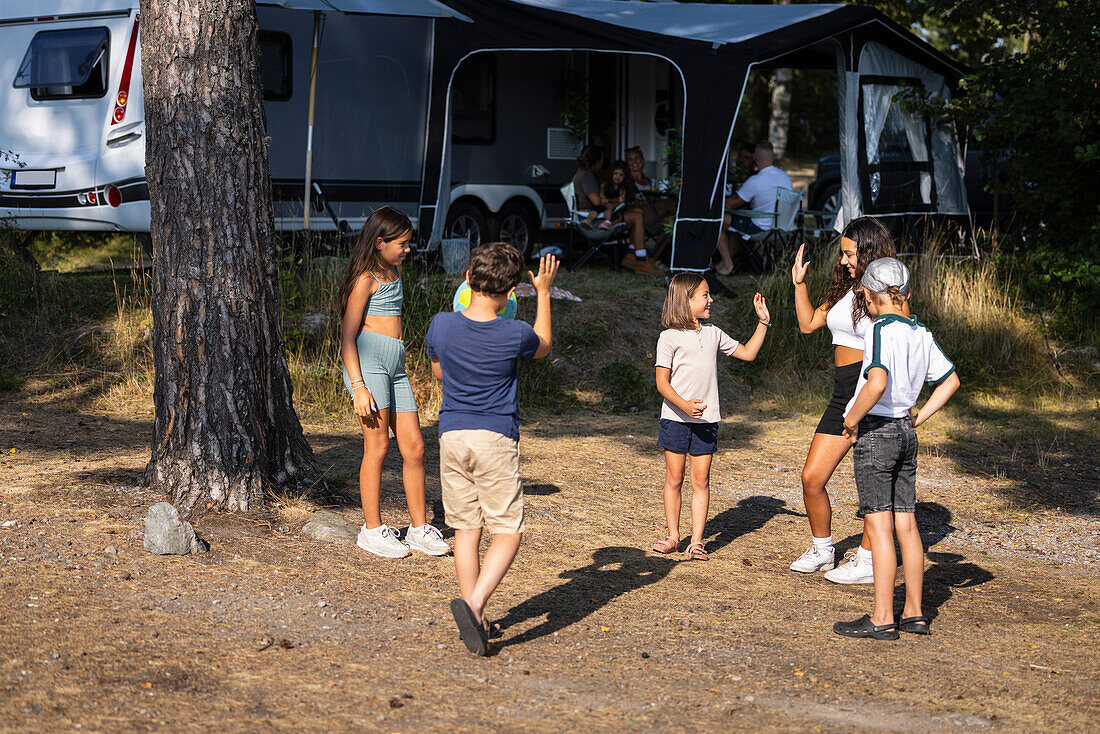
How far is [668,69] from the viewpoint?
14.5m

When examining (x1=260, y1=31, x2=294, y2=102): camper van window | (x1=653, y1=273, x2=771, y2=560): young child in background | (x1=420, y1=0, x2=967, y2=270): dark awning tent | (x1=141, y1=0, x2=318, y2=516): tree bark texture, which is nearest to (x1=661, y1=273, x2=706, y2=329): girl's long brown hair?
(x1=653, y1=273, x2=771, y2=560): young child in background

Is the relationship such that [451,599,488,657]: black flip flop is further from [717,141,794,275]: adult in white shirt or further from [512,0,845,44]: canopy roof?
[717,141,794,275]: adult in white shirt

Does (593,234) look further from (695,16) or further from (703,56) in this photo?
(695,16)

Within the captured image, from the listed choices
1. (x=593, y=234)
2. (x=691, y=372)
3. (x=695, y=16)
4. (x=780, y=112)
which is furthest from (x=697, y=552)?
(x=780, y=112)

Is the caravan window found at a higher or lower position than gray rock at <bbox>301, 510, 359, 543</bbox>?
higher

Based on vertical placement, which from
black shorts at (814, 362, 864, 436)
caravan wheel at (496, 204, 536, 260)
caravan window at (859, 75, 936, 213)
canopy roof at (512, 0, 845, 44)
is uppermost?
canopy roof at (512, 0, 845, 44)

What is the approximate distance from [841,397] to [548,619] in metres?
1.71

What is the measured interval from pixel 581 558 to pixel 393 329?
1475 mm

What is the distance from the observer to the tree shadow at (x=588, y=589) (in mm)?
4723

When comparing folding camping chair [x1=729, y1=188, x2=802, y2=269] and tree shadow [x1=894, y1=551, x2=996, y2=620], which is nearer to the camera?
tree shadow [x1=894, y1=551, x2=996, y2=620]

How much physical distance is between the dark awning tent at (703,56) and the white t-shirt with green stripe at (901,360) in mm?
6817

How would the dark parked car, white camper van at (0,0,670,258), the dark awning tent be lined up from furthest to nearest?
the dark parked car, the dark awning tent, white camper van at (0,0,670,258)

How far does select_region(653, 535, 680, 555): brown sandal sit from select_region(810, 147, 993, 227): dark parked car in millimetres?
9597

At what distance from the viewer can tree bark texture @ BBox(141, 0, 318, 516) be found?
5684mm
